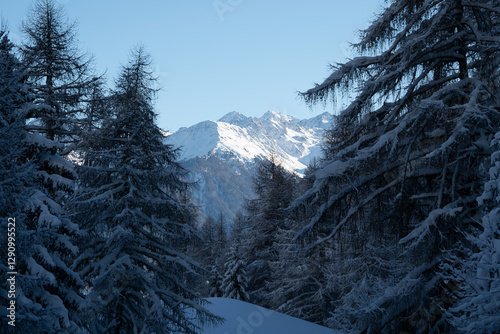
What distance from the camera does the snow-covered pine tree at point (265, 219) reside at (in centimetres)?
2250

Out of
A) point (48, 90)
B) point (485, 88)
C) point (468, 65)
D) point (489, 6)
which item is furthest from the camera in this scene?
point (48, 90)

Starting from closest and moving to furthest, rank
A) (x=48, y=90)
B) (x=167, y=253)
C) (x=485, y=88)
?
(x=485, y=88)
(x=48, y=90)
(x=167, y=253)

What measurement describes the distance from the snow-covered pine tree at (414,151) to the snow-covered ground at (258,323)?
4.74m

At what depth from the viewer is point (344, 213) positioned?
648 cm

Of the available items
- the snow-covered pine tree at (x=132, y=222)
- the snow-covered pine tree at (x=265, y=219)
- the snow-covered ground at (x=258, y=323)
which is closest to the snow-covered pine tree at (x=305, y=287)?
the snow-covered pine tree at (x=265, y=219)

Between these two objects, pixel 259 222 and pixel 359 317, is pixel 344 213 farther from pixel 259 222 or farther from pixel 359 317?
pixel 259 222

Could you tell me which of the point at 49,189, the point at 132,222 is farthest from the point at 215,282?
the point at 49,189

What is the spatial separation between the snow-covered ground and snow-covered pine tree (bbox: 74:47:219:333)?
906mm

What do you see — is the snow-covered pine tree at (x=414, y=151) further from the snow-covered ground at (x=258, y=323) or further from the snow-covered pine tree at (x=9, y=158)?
the snow-covered ground at (x=258, y=323)

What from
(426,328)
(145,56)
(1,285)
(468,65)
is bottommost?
(426,328)

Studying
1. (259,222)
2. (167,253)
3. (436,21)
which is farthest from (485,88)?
(259,222)

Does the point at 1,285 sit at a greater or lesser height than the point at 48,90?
lesser

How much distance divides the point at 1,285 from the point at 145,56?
9.43 m

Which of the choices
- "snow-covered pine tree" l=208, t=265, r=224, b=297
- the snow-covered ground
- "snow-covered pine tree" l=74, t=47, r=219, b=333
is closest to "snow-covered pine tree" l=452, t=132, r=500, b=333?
the snow-covered ground
